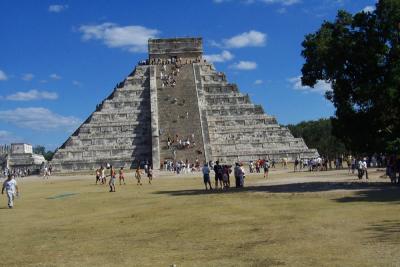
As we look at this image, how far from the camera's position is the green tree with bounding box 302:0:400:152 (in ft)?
76.3

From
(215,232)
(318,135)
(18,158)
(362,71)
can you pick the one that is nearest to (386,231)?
(215,232)

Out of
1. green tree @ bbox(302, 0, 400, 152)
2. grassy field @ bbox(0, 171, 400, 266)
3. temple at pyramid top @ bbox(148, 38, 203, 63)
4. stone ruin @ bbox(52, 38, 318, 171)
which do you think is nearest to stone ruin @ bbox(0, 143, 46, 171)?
stone ruin @ bbox(52, 38, 318, 171)

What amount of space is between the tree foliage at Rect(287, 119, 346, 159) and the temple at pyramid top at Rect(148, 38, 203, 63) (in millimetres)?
31604

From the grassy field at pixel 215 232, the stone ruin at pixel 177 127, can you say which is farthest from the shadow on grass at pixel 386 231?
the stone ruin at pixel 177 127

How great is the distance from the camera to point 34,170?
6681 centimetres

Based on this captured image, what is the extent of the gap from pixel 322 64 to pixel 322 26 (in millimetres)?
2168

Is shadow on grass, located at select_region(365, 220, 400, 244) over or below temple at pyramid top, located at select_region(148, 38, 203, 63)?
below

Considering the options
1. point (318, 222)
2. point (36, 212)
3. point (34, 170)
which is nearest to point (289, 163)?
point (34, 170)

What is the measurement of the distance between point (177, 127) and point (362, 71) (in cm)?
3478

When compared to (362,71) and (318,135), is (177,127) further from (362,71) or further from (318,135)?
(318,135)

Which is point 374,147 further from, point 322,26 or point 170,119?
point 170,119

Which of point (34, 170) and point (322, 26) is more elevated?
point (322, 26)

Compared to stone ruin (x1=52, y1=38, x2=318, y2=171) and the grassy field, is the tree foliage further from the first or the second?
the grassy field

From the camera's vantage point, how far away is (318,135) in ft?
347
